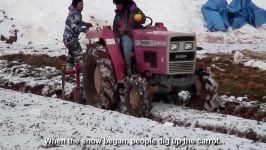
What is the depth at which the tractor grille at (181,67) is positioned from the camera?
428 inches

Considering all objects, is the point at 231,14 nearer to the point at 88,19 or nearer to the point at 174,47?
the point at 88,19

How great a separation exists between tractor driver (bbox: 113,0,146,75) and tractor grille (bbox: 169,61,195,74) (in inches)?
34.0

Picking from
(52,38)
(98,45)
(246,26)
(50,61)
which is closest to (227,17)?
(246,26)

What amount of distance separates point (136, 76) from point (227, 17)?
65.6ft

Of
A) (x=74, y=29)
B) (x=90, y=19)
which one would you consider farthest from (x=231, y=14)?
(x=74, y=29)

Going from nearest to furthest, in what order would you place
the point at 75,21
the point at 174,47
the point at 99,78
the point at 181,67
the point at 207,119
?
the point at 207,119 → the point at 174,47 → the point at 181,67 → the point at 99,78 → the point at 75,21

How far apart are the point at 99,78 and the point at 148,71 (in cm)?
151

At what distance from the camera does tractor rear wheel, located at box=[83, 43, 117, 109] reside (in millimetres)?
11477

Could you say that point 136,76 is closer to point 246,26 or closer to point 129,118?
point 129,118

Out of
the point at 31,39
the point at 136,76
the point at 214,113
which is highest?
the point at 136,76

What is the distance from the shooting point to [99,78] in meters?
12.3

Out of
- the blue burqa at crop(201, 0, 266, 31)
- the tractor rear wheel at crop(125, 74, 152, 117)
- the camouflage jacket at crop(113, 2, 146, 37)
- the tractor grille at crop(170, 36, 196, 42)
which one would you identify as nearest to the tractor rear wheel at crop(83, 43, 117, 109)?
the camouflage jacket at crop(113, 2, 146, 37)

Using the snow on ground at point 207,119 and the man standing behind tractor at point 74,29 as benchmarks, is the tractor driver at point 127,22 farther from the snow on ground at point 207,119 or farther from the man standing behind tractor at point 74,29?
the man standing behind tractor at point 74,29

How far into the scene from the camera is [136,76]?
1077cm
